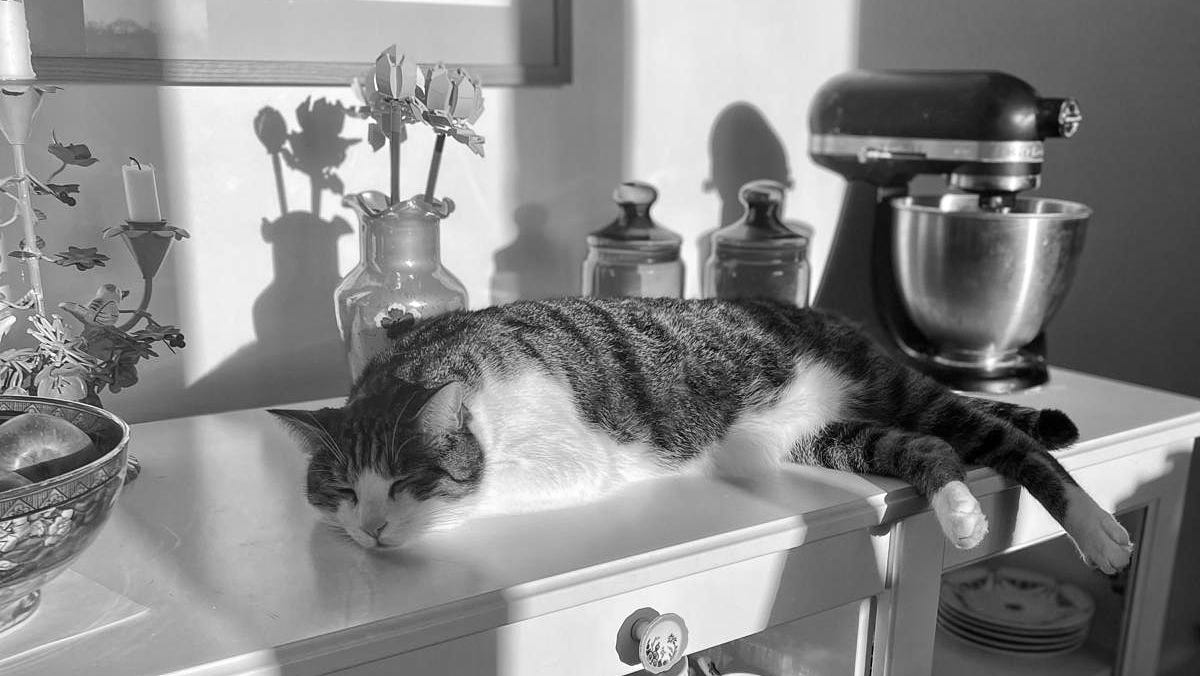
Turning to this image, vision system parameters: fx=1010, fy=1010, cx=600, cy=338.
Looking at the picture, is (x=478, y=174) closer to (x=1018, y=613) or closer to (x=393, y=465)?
(x=393, y=465)

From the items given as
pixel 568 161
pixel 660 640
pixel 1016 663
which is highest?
pixel 568 161

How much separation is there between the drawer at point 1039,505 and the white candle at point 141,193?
861mm

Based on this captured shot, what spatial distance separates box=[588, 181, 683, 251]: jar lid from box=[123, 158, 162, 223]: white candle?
0.58 meters

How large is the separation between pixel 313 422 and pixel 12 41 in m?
0.40

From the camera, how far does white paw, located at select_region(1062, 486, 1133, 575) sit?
3.14ft

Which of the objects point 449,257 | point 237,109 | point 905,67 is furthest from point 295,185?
point 905,67

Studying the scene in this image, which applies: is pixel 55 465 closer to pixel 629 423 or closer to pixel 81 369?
pixel 81 369

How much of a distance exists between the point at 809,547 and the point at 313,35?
2.68 feet

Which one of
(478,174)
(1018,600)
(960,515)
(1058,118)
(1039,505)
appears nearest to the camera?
(960,515)

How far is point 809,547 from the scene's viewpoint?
0.91 metres

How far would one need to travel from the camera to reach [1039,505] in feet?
3.52

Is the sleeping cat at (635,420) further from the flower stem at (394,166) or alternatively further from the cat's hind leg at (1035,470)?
the flower stem at (394,166)

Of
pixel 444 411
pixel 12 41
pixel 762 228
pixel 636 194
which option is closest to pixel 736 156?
pixel 762 228

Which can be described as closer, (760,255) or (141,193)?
(141,193)
